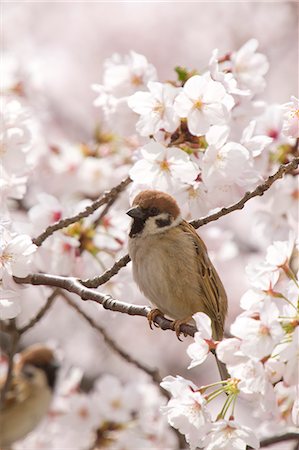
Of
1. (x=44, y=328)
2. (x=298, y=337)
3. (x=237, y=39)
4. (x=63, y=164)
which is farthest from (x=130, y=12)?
(x=298, y=337)

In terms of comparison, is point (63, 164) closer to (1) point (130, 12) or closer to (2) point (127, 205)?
(2) point (127, 205)

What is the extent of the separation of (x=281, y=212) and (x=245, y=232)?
373cm

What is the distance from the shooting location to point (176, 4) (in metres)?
7.51

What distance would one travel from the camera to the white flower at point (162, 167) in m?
2.45

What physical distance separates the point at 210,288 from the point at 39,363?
128 inches

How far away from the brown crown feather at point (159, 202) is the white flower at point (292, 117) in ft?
1.92

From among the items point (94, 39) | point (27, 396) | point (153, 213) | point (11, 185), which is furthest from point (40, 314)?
point (94, 39)

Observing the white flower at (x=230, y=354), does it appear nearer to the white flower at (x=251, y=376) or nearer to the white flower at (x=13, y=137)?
the white flower at (x=251, y=376)

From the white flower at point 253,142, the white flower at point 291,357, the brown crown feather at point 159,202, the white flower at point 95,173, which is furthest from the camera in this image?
the white flower at point 95,173

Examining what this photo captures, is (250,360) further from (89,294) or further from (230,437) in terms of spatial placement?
(89,294)

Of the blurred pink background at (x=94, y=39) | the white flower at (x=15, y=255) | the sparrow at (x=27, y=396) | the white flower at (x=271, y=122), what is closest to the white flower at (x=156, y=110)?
the white flower at (x=15, y=255)

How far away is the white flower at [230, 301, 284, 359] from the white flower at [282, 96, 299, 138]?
1.96 ft

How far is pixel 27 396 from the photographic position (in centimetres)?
538

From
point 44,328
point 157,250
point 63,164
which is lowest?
point 157,250
